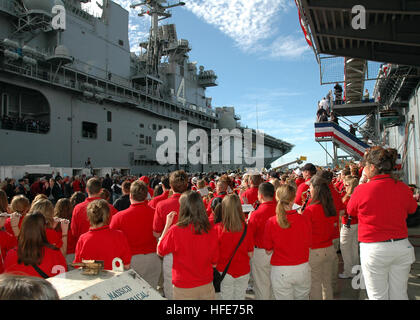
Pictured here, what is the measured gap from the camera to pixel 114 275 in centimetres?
200

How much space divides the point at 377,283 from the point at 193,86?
40.3 meters

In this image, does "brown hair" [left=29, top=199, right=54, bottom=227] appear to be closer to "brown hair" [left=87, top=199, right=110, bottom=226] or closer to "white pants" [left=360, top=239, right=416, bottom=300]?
"brown hair" [left=87, top=199, right=110, bottom=226]

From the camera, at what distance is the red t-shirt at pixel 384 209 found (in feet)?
9.85

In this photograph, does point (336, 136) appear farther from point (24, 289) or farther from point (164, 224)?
point (24, 289)

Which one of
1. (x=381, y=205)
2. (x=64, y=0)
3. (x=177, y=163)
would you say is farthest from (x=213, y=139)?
(x=381, y=205)

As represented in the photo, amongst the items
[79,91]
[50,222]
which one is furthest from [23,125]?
[50,222]

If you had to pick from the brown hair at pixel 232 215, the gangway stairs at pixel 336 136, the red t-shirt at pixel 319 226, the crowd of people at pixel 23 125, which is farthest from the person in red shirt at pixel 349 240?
the crowd of people at pixel 23 125

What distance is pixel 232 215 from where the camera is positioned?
10.8 ft

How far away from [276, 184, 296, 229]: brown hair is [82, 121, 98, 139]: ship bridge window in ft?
73.6

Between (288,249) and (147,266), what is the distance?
2056mm

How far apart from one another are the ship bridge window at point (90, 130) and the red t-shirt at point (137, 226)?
21031 millimetres
